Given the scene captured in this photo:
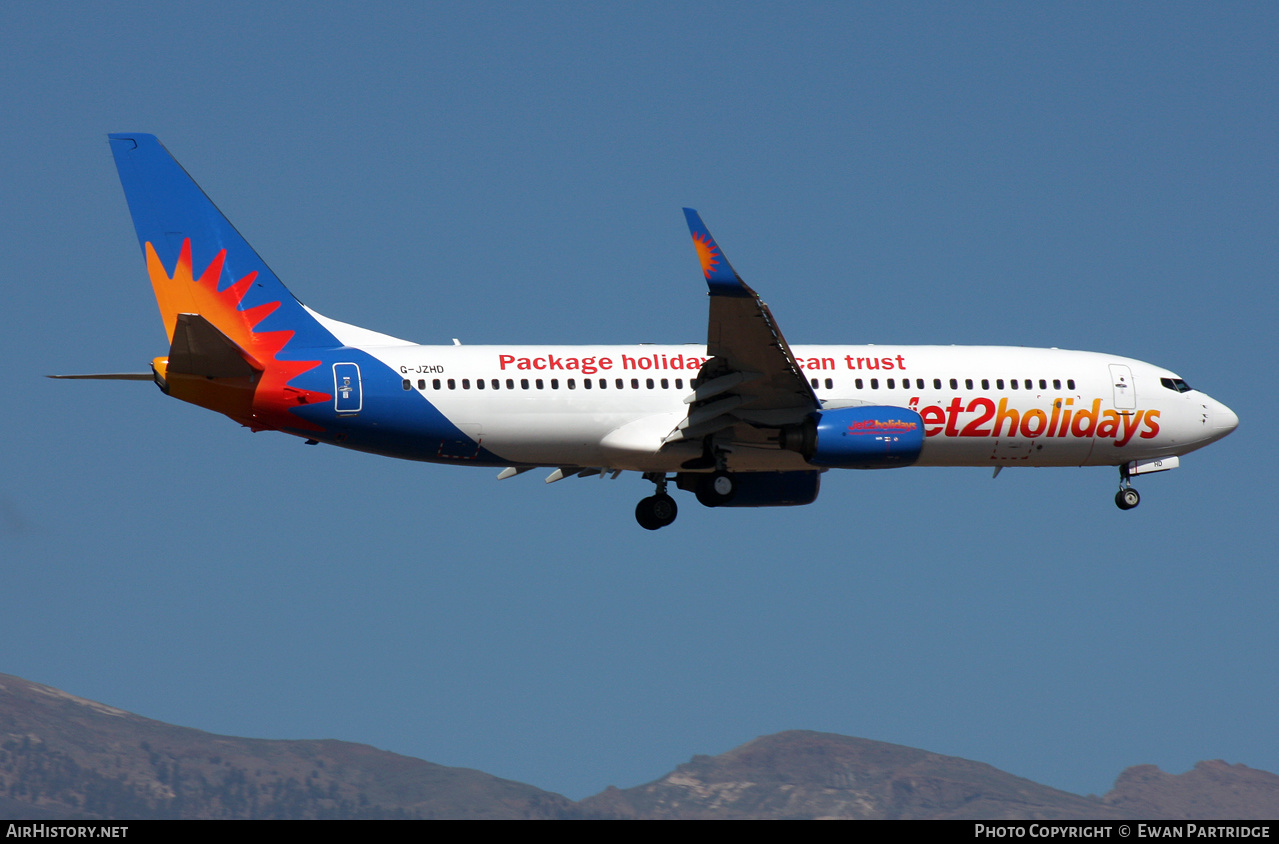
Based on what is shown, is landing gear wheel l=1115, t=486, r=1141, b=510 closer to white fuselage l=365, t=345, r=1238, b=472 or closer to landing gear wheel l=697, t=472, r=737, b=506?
white fuselage l=365, t=345, r=1238, b=472

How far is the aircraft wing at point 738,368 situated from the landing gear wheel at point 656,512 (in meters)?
3.80

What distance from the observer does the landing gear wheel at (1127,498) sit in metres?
44.8

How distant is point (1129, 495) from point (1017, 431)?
506 centimetres

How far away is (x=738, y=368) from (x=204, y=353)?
12546mm

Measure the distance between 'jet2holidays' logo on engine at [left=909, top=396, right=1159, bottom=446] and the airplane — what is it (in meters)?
0.06

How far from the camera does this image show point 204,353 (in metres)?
35.7

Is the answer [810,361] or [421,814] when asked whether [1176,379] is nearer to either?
[810,361]

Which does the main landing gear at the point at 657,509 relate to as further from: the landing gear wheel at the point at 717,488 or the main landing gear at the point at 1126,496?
the main landing gear at the point at 1126,496

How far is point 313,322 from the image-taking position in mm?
38656

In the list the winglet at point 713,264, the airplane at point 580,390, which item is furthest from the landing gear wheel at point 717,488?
the winglet at point 713,264

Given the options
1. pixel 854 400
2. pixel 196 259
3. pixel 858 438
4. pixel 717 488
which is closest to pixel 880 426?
pixel 858 438
